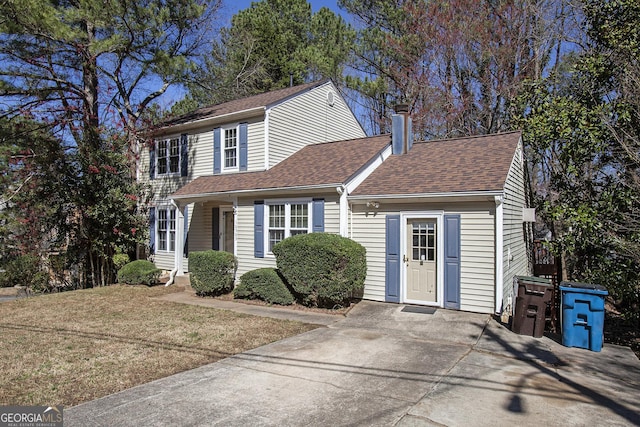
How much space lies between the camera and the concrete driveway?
430cm

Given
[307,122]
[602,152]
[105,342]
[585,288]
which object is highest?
[307,122]

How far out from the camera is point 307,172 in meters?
12.2

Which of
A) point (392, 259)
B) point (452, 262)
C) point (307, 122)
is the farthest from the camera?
point (307, 122)

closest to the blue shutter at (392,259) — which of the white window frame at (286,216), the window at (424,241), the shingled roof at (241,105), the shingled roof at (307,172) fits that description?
the window at (424,241)

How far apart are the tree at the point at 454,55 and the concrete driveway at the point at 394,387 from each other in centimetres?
1376

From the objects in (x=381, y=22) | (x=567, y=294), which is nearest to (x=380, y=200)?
(x=567, y=294)

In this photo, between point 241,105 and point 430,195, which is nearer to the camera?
point 430,195

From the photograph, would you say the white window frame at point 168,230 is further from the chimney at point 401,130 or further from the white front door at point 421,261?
the white front door at point 421,261

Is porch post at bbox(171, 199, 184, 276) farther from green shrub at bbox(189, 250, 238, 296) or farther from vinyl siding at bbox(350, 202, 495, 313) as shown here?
vinyl siding at bbox(350, 202, 495, 313)

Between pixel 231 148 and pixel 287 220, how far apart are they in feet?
15.0

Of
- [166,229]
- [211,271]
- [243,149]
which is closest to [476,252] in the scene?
[211,271]

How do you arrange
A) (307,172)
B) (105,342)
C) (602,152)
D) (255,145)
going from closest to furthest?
(105,342) < (602,152) < (307,172) < (255,145)

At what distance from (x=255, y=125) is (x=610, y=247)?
1061 cm

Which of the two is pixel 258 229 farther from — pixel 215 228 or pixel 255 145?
pixel 255 145
